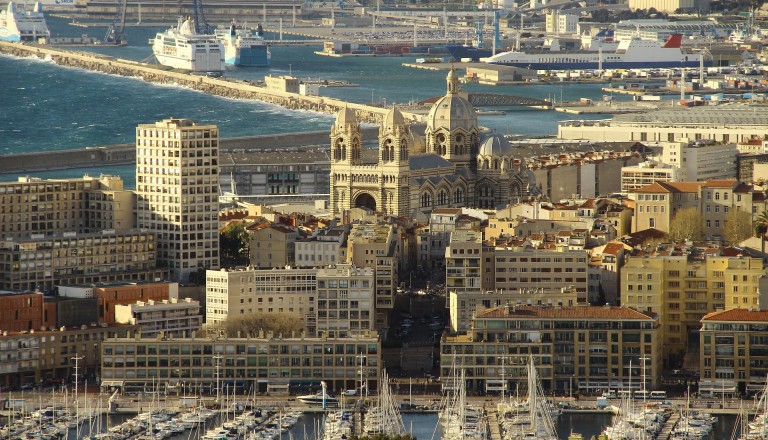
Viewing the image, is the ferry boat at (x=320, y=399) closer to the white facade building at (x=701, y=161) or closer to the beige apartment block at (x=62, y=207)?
the beige apartment block at (x=62, y=207)

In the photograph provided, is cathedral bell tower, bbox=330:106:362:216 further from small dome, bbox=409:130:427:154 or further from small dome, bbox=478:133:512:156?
small dome, bbox=478:133:512:156

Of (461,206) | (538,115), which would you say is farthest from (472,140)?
(538,115)

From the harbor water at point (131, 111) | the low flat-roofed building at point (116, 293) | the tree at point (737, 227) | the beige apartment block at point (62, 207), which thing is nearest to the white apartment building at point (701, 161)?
the tree at point (737, 227)

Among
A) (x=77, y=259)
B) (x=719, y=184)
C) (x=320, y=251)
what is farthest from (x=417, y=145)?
(x=77, y=259)

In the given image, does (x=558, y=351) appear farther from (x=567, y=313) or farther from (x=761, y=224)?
(x=761, y=224)

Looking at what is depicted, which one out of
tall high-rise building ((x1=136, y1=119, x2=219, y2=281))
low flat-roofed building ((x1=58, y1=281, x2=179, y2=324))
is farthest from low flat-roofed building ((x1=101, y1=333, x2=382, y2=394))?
tall high-rise building ((x1=136, y1=119, x2=219, y2=281))

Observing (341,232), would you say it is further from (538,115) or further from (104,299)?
(538,115)
